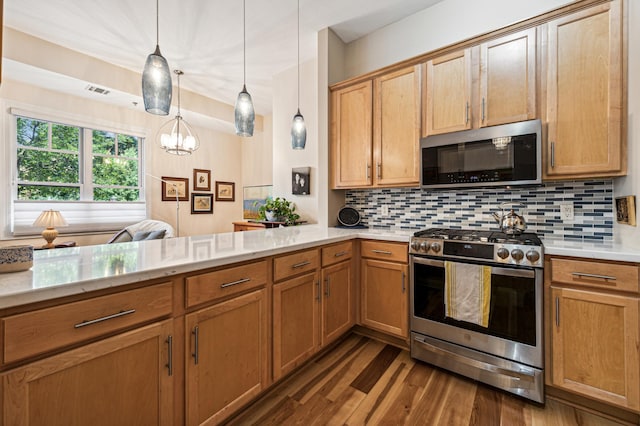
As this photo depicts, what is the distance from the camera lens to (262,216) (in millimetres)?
3486

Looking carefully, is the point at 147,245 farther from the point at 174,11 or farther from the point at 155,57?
the point at 174,11

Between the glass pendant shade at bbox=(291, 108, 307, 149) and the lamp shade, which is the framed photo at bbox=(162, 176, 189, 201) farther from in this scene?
the glass pendant shade at bbox=(291, 108, 307, 149)

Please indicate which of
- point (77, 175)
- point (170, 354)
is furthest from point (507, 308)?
point (77, 175)

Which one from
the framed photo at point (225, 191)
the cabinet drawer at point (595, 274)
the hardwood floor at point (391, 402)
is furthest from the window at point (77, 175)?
the cabinet drawer at point (595, 274)

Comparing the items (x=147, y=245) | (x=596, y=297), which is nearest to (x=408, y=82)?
(x=596, y=297)

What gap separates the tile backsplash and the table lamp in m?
3.67

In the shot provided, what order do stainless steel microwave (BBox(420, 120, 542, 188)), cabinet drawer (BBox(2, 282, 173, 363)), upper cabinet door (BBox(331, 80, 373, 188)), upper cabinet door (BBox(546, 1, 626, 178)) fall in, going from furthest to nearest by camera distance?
upper cabinet door (BBox(331, 80, 373, 188)), stainless steel microwave (BBox(420, 120, 542, 188)), upper cabinet door (BBox(546, 1, 626, 178)), cabinet drawer (BBox(2, 282, 173, 363))

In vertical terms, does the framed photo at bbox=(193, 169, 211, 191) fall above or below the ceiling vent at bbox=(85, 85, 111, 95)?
below

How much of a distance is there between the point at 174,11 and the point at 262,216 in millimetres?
2251

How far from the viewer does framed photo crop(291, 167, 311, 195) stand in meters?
3.37

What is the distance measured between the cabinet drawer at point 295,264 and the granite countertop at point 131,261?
6cm

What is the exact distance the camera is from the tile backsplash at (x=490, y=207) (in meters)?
1.91

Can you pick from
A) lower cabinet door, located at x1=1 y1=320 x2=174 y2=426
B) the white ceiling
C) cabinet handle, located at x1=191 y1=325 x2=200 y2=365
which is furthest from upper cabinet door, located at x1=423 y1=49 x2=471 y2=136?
lower cabinet door, located at x1=1 y1=320 x2=174 y2=426

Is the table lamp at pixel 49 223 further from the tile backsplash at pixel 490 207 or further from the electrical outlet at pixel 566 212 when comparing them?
the electrical outlet at pixel 566 212
